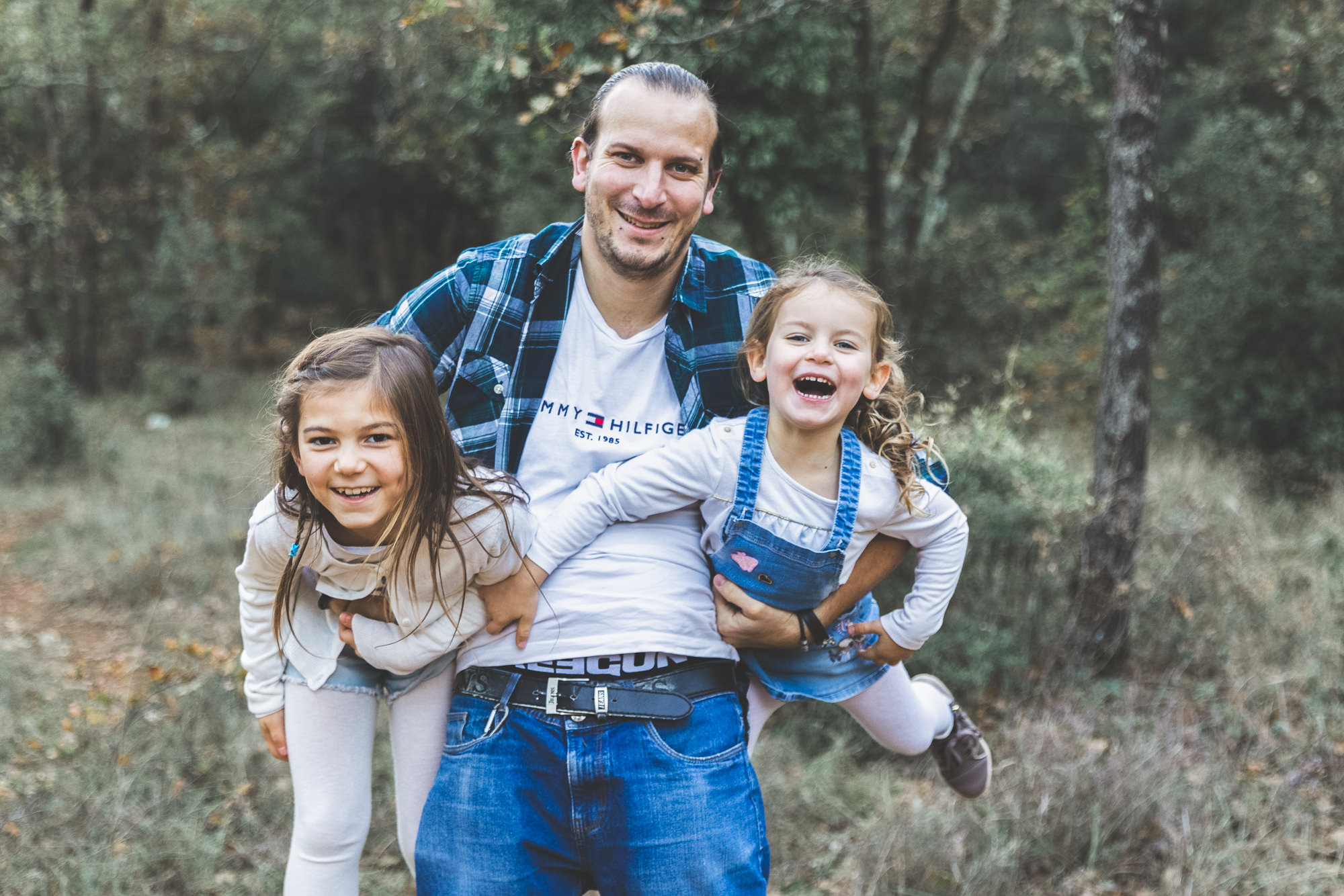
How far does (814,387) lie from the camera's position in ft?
7.04

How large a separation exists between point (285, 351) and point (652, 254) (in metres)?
17.4

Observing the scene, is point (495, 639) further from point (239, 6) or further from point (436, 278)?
point (239, 6)

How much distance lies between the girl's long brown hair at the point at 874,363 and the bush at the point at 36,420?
9209 mm

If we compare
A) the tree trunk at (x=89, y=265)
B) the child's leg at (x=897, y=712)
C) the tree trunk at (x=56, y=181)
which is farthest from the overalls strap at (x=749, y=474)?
the tree trunk at (x=89, y=265)

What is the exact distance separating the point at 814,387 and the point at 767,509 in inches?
10.9

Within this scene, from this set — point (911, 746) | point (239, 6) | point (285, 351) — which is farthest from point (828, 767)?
point (285, 351)

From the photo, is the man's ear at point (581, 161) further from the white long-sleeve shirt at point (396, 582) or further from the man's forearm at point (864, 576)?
the man's forearm at point (864, 576)

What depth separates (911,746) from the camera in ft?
8.61

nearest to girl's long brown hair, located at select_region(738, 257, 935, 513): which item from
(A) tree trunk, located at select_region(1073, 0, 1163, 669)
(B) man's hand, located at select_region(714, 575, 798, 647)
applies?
(B) man's hand, located at select_region(714, 575, 798, 647)

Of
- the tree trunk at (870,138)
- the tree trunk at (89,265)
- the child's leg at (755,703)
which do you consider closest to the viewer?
the child's leg at (755,703)

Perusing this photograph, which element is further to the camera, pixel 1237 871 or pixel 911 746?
pixel 1237 871

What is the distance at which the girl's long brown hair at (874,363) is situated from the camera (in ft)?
7.18

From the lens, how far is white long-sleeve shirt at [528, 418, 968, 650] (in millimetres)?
2064

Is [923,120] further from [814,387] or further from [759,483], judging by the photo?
[759,483]
